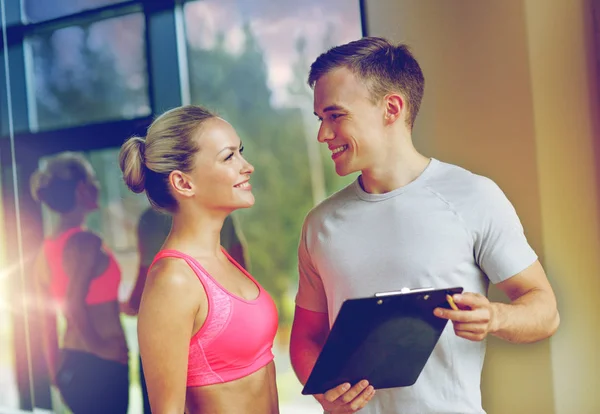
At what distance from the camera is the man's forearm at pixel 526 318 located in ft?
4.40

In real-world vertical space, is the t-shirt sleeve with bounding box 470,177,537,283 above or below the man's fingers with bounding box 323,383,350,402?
above

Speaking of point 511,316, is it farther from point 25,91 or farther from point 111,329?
point 25,91

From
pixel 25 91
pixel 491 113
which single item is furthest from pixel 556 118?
→ pixel 25 91

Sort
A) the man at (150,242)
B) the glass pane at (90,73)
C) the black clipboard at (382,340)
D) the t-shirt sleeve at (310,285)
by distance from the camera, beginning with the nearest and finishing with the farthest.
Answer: the black clipboard at (382,340)
the t-shirt sleeve at (310,285)
the man at (150,242)
the glass pane at (90,73)

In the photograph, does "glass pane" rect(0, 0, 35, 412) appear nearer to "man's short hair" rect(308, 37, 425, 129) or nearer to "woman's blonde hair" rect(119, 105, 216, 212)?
"woman's blonde hair" rect(119, 105, 216, 212)

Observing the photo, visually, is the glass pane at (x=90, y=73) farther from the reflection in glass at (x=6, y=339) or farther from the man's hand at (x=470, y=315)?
the man's hand at (x=470, y=315)

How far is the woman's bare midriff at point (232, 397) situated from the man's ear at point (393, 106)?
0.70 metres

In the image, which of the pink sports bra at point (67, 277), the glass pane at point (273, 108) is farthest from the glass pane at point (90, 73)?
the pink sports bra at point (67, 277)

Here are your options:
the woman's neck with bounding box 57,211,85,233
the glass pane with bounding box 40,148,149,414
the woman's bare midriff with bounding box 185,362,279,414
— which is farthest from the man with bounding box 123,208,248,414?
the woman's bare midriff with bounding box 185,362,279,414

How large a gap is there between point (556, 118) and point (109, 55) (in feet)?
7.64

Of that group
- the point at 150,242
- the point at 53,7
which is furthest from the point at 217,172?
the point at 53,7

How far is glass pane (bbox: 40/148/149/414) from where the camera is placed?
3.33 m

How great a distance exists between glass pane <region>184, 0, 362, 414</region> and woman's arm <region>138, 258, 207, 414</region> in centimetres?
150

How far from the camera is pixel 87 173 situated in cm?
346
